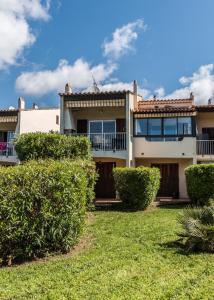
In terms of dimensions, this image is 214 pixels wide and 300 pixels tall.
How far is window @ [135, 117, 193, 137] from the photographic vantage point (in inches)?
1003

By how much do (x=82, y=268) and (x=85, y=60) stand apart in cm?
1573

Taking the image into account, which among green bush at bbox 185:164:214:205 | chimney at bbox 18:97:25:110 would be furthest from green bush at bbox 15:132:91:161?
chimney at bbox 18:97:25:110

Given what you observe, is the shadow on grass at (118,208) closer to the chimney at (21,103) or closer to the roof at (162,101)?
the roof at (162,101)

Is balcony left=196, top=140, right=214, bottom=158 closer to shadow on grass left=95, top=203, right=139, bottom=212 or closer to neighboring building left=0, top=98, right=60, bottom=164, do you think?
shadow on grass left=95, top=203, right=139, bottom=212

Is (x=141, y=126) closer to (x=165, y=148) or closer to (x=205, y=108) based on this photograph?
(x=165, y=148)

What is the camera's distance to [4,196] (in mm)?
7957

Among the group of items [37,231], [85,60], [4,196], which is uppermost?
[85,60]

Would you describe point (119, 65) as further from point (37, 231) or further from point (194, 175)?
point (37, 231)

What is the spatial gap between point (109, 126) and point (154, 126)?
12.8 ft

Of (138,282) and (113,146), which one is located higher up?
(113,146)

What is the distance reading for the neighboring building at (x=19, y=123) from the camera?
2927 cm

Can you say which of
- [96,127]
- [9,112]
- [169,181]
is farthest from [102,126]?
[9,112]

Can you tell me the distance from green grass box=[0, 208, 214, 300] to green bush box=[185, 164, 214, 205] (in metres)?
9.09

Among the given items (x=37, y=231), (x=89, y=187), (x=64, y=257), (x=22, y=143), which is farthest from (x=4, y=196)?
(x=22, y=143)
